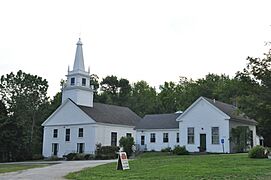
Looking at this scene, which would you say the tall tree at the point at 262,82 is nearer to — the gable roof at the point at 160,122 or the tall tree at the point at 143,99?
the gable roof at the point at 160,122

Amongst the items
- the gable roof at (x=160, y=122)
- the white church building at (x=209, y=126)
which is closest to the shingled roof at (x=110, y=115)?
the gable roof at (x=160, y=122)

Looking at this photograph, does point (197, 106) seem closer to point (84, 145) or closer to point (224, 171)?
point (84, 145)

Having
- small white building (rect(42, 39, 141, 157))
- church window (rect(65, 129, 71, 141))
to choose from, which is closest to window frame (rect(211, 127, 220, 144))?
small white building (rect(42, 39, 141, 157))

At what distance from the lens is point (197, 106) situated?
43.1 meters

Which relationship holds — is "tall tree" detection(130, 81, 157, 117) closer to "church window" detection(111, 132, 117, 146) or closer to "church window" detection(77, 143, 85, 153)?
"church window" detection(111, 132, 117, 146)

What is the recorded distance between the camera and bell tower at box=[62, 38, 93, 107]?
53969mm

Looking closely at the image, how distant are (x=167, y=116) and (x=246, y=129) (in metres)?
15.2

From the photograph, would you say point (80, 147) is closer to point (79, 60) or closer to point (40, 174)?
point (79, 60)

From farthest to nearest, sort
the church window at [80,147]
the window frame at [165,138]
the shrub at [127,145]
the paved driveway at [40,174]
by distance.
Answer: the church window at [80,147] → the window frame at [165,138] → the shrub at [127,145] → the paved driveway at [40,174]

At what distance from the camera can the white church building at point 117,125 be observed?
42.0 metres

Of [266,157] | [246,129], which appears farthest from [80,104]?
[266,157]

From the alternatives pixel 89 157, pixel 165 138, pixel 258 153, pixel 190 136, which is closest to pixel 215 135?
pixel 190 136

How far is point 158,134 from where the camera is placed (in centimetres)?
5125

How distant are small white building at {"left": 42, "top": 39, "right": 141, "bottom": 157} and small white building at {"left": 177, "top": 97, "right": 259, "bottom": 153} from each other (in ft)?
39.1
